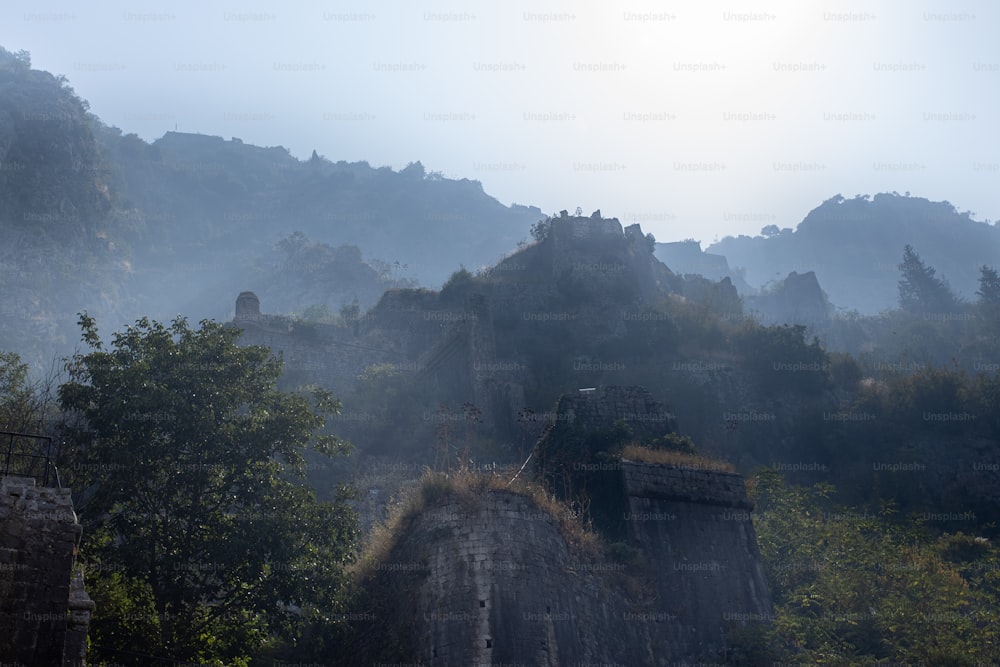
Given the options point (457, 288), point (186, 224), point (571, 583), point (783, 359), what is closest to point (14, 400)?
point (571, 583)

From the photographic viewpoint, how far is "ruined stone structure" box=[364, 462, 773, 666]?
15.1 meters

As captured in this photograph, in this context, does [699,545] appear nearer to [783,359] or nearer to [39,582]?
[39,582]

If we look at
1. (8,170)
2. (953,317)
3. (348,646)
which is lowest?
(348,646)

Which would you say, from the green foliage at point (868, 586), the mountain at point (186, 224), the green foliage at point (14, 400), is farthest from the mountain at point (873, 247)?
the green foliage at point (14, 400)

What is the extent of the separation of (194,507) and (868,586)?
534 inches

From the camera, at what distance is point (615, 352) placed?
35719 millimetres

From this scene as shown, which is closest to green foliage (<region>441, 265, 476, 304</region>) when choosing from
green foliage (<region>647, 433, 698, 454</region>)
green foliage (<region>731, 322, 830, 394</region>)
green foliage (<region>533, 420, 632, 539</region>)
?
green foliage (<region>731, 322, 830, 394</region>)

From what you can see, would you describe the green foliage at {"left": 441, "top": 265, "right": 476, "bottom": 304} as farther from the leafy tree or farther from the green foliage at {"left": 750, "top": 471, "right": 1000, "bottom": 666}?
the leafy tree

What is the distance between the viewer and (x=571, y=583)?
1652 centimetres

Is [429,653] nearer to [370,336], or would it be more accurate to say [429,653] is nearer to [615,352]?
[615,352]

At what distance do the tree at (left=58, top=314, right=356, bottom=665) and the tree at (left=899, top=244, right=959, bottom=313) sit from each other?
48.1 meters

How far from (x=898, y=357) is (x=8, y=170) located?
48.5 m

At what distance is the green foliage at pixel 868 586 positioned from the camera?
57.6 feet

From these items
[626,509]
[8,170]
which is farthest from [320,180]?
[626,509]
